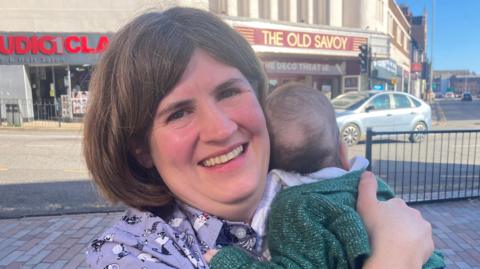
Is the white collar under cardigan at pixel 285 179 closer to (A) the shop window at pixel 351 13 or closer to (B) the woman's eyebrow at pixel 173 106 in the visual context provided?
(B) the woman's eyebrow at pixel 173 106

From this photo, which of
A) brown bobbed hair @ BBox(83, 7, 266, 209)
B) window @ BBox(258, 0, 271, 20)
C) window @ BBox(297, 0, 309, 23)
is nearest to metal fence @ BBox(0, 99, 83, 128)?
window @ BBox(258, 0, 271, 20)

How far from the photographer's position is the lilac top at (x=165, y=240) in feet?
3.42

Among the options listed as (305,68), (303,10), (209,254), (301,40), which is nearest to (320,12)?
(303,10)

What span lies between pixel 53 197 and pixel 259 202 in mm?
5779

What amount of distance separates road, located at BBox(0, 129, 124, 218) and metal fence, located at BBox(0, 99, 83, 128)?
454 cm

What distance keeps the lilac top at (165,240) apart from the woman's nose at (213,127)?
0.82 ft

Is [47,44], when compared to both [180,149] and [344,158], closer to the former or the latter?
[344,158]

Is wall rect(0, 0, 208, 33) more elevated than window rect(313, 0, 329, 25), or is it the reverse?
window rect(313, 0, 329, 25)

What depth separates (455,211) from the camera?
538 centimetres

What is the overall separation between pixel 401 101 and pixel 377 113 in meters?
1.16

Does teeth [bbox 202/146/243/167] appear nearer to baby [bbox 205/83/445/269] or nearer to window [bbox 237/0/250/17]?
baby [bbox 205/83/445/269]

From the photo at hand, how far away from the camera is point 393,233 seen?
1.23 meters

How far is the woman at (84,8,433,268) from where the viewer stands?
112 centimetres

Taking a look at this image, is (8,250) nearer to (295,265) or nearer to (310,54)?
(295,265)
